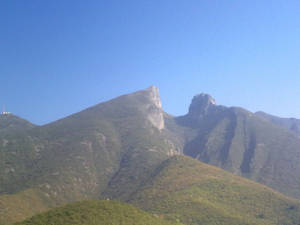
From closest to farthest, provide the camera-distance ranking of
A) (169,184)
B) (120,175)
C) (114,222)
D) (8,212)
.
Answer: (114,222), (8,212), (169,184), (120,175)

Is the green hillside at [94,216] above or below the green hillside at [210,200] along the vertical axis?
below

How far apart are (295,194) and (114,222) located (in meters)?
148

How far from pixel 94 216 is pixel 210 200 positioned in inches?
2456

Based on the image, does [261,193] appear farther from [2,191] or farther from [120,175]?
[2,191]

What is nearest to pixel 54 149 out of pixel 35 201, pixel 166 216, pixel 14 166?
pixel 14 166

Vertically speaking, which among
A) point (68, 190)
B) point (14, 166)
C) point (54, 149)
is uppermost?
point (54, 149)

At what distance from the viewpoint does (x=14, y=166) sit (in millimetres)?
170500

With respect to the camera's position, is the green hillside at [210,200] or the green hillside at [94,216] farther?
the green hillside at [210,200]

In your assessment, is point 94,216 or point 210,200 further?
point 210,200

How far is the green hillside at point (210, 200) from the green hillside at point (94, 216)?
2515cm

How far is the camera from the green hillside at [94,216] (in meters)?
71.9

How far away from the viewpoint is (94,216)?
2968 inches

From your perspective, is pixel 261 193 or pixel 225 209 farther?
pixel 261 193

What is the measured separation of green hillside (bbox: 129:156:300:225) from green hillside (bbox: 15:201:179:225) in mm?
25147
